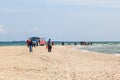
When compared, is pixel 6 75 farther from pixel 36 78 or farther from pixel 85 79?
pixel 85 79

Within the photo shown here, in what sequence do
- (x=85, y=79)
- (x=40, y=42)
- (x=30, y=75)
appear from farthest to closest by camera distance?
(x=40, y=42), (x=30, y=75), (x=85, y=79)

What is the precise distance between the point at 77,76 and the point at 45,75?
154 cm

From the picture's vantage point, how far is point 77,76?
17.3m

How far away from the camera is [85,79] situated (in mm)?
16312

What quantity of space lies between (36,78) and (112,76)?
12.1 ft

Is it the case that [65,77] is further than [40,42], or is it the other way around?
[40,42]

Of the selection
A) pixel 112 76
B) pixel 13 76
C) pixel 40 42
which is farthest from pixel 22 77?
pixel 40 42

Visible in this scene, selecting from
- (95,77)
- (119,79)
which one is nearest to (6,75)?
(95,77)

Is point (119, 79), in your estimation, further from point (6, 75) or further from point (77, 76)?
point (6, 75)

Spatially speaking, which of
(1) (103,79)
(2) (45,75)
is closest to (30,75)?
(2) (45,75)

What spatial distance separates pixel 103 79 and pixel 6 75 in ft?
14.8

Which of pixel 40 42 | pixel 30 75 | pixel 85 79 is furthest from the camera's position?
pixel 40 42

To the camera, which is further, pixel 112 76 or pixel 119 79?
pixel 112 76

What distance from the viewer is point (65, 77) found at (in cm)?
1689
